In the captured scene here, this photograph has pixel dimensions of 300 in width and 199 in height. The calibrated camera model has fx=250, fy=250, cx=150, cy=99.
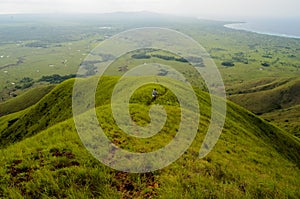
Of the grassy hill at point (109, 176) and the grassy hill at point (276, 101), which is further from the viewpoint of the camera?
the grassy hill at point (276, 101)

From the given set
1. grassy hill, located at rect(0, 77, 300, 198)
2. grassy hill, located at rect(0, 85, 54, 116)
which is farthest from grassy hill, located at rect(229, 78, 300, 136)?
grassy hill, located at rect(0, 77, 300, 198)

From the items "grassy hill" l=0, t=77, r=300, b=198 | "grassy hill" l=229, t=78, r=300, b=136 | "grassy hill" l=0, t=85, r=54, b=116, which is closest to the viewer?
"grassy hill" l=0, t=77, r=300, b=198

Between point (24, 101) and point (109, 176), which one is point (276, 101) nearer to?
point (24, 101)

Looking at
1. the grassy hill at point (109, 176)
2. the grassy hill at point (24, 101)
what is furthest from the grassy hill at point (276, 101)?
the grassy hill at point (109, 176)

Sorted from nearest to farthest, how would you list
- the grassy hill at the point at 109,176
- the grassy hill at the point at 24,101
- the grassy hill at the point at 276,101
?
1. the grassy hill at the point at 109,176
2. the grassy hill at the point at 24,101
3. the grassy hill at the point at 276,101

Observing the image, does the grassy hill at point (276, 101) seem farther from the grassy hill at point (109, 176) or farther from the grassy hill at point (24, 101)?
the grassy hill at point (109, 176)

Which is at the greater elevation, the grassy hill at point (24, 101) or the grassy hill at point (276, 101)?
the grassy hill at point (24, 101)

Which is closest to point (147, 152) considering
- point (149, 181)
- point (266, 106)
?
point (149, 181)

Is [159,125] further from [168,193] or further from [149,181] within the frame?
[168,193]

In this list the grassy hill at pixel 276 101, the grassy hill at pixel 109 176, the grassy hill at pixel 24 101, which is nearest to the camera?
the grassy hill at pixel 109 176

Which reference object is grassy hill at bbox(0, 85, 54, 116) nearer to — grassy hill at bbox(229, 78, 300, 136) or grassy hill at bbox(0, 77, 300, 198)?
grassy hill at bbox(0, 77, 300, 198)

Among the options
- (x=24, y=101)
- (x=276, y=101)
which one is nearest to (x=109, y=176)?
(x=24, y=101)
